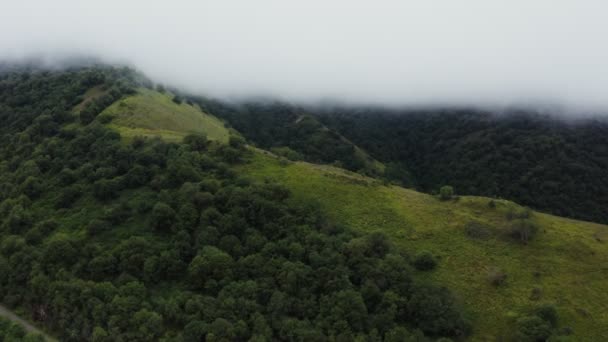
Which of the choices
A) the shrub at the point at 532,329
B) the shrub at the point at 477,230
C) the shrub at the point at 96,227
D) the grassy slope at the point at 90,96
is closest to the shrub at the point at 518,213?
the shrub at the point at 477,230

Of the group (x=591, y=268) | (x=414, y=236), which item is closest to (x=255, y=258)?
(x=414, y=236)

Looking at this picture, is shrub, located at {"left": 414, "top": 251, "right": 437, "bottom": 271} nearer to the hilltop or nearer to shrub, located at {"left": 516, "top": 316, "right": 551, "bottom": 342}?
the hilltop

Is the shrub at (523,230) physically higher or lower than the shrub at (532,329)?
higher

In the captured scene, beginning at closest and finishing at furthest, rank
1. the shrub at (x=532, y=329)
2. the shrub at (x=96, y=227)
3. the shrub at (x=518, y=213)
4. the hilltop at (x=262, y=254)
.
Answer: the shrub at (x=532, y=329)
the hilltop at (x=262, y=254)
the shrub at (x=96, y=227)
the shrub at (x=518, y=213)

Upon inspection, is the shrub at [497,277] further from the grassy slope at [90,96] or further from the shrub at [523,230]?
the grassy slope at [90,96]

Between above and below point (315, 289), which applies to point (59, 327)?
below

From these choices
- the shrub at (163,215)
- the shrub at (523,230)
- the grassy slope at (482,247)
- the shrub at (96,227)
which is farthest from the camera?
the shrub at (96,227)

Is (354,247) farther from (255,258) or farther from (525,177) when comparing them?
(525,177)
